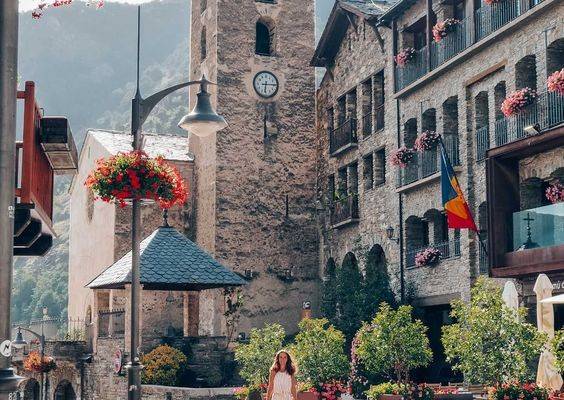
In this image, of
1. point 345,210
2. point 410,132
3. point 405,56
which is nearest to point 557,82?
point 405,56

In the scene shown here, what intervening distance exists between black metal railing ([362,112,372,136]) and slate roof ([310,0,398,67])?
3.02 m

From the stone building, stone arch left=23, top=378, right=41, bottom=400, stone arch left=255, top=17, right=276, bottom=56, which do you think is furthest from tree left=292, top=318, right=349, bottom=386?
stone arch left=23, top=378, right=41, bottom=400

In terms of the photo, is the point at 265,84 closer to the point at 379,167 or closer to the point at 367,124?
the point at 367,124

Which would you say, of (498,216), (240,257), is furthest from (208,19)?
(498,216)

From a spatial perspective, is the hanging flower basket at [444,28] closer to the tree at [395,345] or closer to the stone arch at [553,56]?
the stone arch at [553,56]

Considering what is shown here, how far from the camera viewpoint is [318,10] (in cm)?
14750

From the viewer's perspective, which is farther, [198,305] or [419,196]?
[198,305]

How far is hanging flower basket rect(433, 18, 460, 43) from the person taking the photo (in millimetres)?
29672

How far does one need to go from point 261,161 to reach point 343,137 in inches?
135

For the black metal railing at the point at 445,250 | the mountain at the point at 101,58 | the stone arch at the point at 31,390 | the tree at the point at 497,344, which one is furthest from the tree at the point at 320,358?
the mountain at the point at 101,58

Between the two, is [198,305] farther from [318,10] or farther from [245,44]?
[318,10]

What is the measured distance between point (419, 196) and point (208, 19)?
41.5ft

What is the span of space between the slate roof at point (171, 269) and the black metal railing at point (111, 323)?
3.34m

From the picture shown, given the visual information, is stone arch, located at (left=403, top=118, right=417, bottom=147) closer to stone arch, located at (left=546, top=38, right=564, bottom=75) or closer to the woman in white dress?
stone arch, located at (left=546, top=38, right=564, bottom=75)
